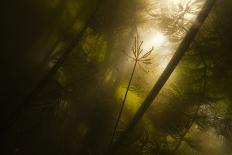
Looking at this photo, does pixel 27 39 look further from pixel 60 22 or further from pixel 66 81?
pixel 66 81

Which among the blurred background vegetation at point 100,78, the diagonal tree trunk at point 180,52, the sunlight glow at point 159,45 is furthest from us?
the sunlight glow at point 159,45

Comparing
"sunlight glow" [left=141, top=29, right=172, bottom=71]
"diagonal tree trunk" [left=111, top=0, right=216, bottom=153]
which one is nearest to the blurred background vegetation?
"sunlight glow" [left=141, top=29, right=172, bottom=71]

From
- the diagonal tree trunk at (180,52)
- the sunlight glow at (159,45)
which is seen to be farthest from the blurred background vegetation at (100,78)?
the diagonal tree trunk at (180,52)

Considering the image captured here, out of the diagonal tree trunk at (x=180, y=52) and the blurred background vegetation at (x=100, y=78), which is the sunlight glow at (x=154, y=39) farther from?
the diagonal tree trunk at (x=180, y=52)

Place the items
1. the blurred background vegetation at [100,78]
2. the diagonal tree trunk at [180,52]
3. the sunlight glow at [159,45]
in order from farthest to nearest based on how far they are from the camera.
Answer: the sunlight glow at [159,45] < the blurred background vegetation at [100,78] < the diagonal tree trunk at [180,52]

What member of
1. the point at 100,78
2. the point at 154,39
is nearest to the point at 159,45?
the point at 154,39

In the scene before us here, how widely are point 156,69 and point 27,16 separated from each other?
3333mm

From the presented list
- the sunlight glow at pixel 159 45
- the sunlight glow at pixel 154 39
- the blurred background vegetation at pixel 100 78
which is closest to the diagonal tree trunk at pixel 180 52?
the blurred background vegetation at pixel 100 78

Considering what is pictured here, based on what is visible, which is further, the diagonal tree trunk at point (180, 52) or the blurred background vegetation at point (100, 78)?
the blurred background vegetation at point (100, 78)

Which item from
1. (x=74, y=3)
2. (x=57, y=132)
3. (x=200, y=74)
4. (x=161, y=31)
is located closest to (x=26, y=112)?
(x=57, y=132)

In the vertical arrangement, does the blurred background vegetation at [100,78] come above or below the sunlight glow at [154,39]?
below

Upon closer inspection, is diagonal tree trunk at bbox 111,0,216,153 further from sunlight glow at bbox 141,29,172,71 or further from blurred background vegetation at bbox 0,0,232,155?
sunlight glow at bbox 141,29,172,71

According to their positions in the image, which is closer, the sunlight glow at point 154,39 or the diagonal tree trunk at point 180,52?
the diagonal tree trunk at point 180,52

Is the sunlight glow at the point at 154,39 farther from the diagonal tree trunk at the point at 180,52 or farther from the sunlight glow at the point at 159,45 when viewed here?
the diagonal tree trunk at the point at 180,52
